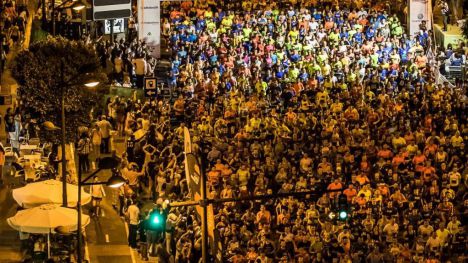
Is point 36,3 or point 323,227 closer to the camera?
point 323,227

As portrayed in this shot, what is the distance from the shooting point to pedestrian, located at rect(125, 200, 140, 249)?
3797 cm

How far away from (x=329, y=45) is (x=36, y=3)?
500 inches

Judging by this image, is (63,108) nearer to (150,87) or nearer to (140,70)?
(150,87)

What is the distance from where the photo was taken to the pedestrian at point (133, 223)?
125ft

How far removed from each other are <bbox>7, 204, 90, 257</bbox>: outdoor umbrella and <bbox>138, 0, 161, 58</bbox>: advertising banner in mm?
19434

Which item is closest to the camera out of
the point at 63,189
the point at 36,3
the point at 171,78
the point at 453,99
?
the point at 63,189

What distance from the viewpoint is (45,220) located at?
35.1 m

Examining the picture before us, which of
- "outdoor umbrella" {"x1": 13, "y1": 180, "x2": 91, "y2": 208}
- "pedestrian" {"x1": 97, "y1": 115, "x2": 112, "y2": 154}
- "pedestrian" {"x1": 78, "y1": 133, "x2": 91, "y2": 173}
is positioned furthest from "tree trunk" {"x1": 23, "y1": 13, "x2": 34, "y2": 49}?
"outdoor umbrella" {"x1": 13, "y1": 180, "x2": 91, "y2": 208}

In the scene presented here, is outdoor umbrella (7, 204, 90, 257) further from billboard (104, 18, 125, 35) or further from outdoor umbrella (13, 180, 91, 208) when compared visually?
billboard (104, 18, 125, 35)

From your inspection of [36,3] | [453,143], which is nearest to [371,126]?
[453,143]

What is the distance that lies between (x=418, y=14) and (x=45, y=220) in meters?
25.0

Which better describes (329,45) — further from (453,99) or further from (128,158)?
(128,158)

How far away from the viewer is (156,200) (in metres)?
39.5

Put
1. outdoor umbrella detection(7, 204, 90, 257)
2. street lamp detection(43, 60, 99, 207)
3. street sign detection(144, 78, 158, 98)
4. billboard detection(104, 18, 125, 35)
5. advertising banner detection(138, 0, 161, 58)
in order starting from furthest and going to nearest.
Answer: advertising banner detection(138, 0, 161, 58), billboard detection(104, 18, 125, 35), street sign detection(144, 78, 158, 98), outdoor umbrella detection(7, 204, 90, 257), street lamp detection(43, 60, 99, 207)
